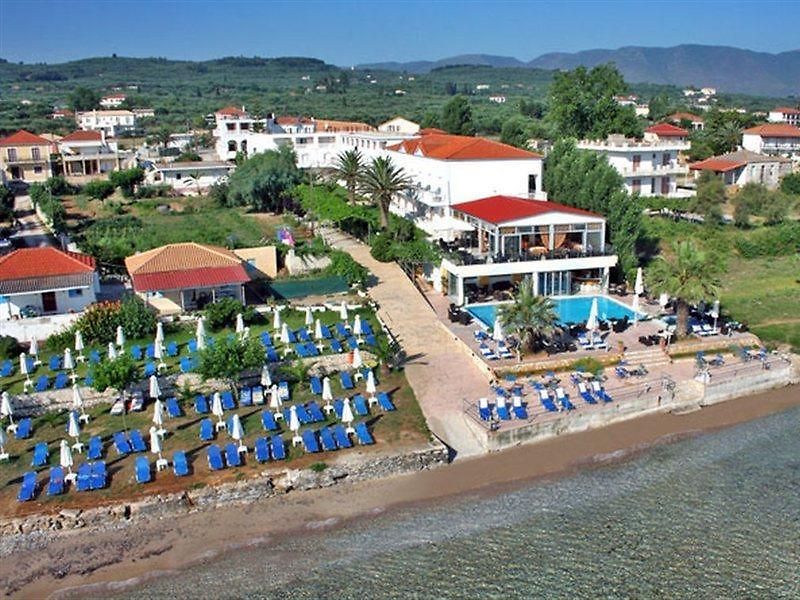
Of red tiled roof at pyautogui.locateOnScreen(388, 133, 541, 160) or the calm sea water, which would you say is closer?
the calm sea water

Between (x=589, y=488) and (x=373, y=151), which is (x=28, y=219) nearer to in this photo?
(x=373, y=151)

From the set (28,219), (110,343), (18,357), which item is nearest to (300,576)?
(110,343)

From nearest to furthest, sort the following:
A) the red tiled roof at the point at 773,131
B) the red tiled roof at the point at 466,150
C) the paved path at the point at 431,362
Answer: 1. the paved path at the point at 431,362
2. the red tiled roof at the point at 466,150
3. the red tiled roof at the point at 773,131

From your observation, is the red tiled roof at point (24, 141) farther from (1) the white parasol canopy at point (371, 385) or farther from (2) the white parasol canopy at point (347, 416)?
(2) the white parasol canopy at point (347, 416)

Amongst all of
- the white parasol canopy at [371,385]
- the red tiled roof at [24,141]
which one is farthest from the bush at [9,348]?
the red tiled roof at [24,141]

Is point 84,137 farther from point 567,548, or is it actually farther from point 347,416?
point 567,548

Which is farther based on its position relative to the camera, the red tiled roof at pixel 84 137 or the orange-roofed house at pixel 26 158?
the red tiled roof at pixel 84 137

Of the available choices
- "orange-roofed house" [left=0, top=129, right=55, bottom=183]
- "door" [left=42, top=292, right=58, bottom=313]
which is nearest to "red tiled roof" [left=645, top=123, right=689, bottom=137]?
"orange-roofed house" [left=0, top=129, right=55, bottom=183]

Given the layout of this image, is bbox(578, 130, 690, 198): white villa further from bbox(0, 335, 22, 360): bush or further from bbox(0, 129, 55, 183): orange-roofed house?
bbox(0, 129, 55, 183): orange-roofed house
